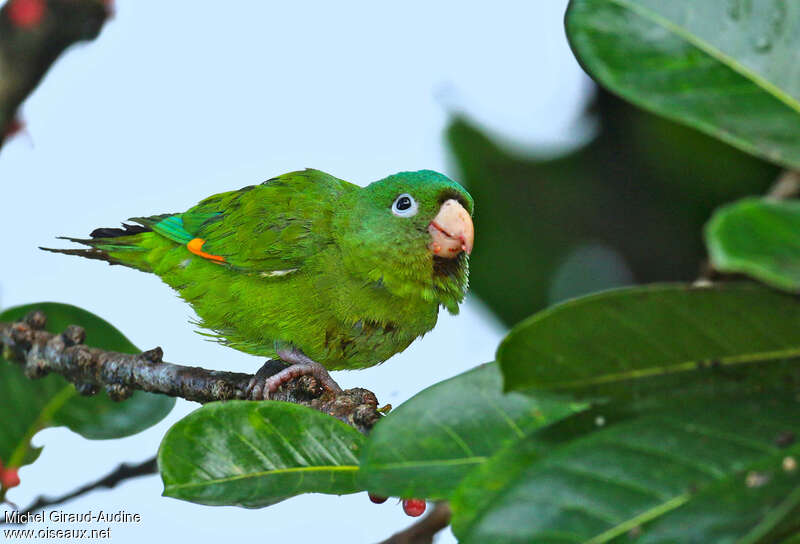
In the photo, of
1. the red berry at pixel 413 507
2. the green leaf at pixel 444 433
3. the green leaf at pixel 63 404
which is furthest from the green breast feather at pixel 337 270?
the green leaf at pixel 444 433

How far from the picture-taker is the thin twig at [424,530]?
5.05 feet

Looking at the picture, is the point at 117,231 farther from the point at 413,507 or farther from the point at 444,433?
the point at 444,433

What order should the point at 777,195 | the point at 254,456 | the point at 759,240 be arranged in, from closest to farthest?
the point at 759,240
the point at 777,195
the point at 254,456

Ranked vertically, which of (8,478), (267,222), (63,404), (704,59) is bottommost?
(8,478)

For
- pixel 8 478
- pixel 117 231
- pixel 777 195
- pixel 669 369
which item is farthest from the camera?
pixel 117 231

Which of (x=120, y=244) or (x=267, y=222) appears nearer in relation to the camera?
(x=267, y=222)

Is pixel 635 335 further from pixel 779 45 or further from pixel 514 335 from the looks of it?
pixel 779 45

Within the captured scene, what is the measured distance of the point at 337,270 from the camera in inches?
103

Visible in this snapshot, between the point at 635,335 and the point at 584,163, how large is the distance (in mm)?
1301

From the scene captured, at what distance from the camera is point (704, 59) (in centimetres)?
97

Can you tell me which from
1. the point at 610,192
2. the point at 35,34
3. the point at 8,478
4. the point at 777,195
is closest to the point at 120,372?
the point at 8,478

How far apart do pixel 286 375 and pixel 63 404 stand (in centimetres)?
72

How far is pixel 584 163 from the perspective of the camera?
214cm

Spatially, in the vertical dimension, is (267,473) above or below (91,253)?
above
